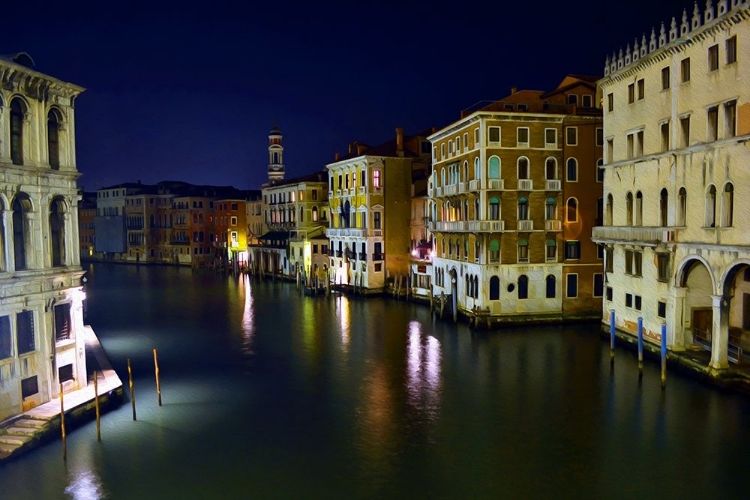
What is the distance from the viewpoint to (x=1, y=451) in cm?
1439

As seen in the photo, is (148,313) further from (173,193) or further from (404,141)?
(173,193)

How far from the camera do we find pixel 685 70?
2111 centimetres

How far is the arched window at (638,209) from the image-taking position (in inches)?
957

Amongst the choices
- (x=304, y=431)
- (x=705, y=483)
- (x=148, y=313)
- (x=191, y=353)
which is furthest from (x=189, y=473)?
(x=148, y=313)

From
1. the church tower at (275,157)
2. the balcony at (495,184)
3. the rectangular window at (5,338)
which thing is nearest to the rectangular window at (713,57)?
the balcony at (495,184)

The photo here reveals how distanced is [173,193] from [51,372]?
68905 mm

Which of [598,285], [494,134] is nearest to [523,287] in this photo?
[598,285]

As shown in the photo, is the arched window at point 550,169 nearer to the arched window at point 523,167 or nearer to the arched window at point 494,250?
the arched window at point 523,167

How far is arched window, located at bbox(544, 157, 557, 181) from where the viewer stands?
31344mm

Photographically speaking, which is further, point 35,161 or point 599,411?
point 599,411

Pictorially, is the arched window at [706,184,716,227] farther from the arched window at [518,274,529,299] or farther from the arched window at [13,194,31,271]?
the arched window at [13,194,31,271]

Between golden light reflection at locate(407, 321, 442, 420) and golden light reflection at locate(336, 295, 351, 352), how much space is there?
3.00 metres

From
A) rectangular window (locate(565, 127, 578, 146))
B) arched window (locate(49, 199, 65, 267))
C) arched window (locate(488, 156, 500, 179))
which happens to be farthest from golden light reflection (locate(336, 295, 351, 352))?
rectangular window (locate(565, 127, 578, 146))

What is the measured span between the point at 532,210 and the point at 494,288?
174 inches
